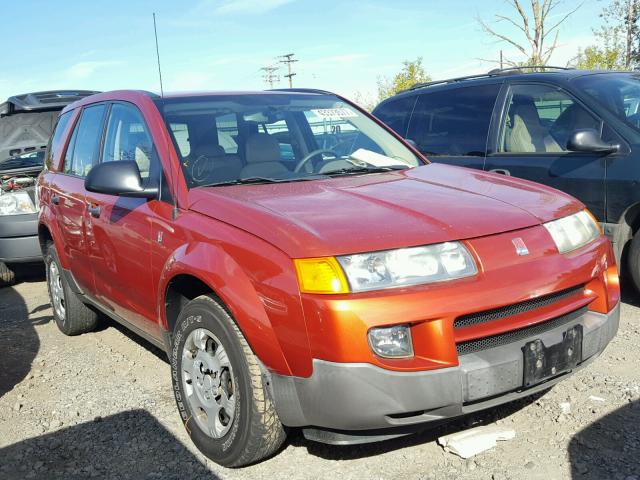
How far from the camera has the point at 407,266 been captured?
2.42 meters

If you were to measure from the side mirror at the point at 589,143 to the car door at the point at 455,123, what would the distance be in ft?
3.07

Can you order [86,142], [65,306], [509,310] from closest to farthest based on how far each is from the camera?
[509,310], [86,142], [65,306]

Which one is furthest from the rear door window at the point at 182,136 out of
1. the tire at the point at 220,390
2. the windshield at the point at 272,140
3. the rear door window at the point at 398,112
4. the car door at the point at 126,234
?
the rear door window at the point at 398,112

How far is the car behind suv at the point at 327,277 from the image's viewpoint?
236 centimetres

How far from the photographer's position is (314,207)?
2.77 m

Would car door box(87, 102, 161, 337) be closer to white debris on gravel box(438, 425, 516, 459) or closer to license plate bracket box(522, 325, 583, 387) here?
white debris on gravel box(438, 425, 516, 459)

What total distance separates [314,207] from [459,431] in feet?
4.27

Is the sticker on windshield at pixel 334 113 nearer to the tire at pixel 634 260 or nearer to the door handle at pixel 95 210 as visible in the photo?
the door handle at pixel 95 210

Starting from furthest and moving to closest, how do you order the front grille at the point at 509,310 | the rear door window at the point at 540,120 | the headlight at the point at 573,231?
the rear door window at the point at 540,120 → the headlight at the point at 573,231 → the front grille at the point at 509,310

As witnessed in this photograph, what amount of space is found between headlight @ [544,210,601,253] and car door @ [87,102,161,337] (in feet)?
6.39

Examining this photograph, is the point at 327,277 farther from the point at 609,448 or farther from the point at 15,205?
the point at 15,205

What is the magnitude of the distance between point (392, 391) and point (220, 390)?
0.90 m

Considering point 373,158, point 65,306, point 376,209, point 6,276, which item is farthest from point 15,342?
point 376,209

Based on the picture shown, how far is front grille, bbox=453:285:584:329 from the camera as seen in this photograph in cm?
246
